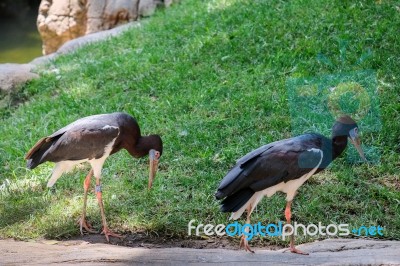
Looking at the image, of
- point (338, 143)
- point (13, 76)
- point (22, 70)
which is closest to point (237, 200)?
point (338, 143)

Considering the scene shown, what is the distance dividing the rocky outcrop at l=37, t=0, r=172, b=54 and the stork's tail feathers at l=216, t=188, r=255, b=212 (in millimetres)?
7876

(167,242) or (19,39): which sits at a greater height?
(19,39)

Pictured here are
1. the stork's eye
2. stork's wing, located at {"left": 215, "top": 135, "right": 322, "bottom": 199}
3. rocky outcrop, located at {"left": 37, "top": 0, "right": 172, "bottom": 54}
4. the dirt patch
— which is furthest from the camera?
rocky outcrop, located at {"left": 37, "top": 0, "right": 172, "bottom": 54}

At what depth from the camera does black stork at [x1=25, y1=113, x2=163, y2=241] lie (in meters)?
4.86

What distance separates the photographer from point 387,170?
5.39 m

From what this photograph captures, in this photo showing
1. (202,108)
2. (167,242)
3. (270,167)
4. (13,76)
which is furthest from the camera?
(13,76)

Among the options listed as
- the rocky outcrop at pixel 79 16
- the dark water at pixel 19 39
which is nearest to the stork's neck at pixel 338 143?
the rocky outcrop at pixel 79 16

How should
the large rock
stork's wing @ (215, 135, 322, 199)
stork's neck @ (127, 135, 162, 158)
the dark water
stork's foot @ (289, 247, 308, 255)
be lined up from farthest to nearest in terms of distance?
1. the dark water
2. the large rock
3. stork's neck @ (127, 135, 162, 158)
4. stork's foot @ (289, 247, 308, 255)
5. stork's wing @ (215, 135, 322, 199)

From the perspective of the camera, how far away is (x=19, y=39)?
16.8m

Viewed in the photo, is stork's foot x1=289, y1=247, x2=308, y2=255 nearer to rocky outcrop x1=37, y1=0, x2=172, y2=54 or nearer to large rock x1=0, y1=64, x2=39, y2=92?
large rock x1=0, y1=64, x2=39, y2=92

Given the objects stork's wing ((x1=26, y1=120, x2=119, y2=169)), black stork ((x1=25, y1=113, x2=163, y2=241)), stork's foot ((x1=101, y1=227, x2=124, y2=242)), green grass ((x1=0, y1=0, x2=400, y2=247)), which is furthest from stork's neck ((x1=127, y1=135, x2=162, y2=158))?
stork's foot ((x1=101, y1=227, x2=124, y2=242))

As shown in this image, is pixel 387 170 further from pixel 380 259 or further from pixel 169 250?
pixel 169 250

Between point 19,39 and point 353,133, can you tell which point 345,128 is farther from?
point 19,39

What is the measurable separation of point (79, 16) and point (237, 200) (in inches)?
366
